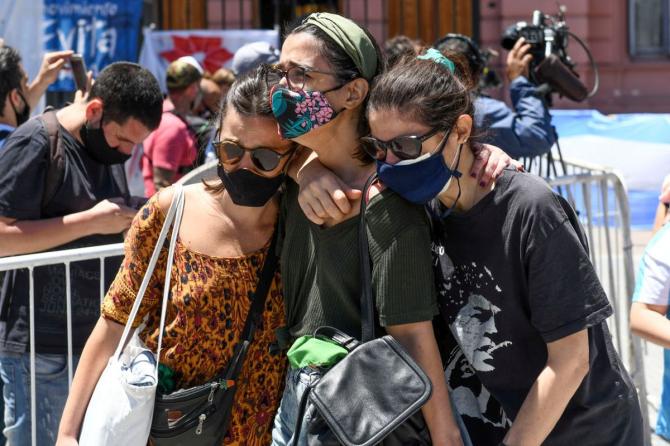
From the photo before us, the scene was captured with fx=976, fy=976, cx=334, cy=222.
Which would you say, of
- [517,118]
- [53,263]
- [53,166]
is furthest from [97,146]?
[517,118]

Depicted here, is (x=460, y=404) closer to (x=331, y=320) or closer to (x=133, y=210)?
(x=331, y=320)

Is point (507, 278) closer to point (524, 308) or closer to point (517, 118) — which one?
point (524, 308)

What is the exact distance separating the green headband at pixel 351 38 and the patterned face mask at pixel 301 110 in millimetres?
86

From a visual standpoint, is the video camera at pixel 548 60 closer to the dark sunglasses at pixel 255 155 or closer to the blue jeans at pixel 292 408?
the dark sunglasses at pixel 255 155

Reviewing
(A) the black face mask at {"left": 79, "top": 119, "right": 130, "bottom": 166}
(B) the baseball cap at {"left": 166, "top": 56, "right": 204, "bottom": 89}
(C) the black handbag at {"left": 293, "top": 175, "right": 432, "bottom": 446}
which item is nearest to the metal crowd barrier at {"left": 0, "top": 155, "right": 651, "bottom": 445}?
(A) the black face mask at {"left": 79, "top": 119, "right": 130, "bottom": 166}

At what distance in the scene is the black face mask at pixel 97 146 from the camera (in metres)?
3.74

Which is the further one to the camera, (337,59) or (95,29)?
(95,29)

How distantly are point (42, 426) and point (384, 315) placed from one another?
6.89 feet

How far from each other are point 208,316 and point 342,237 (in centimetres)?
49

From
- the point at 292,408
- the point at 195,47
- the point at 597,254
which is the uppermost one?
the point at 195,47

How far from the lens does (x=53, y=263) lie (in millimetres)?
3549

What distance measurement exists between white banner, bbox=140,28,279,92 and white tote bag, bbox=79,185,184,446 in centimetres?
797

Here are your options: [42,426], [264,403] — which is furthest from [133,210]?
[264,403]

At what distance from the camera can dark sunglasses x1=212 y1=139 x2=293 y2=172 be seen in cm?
249
